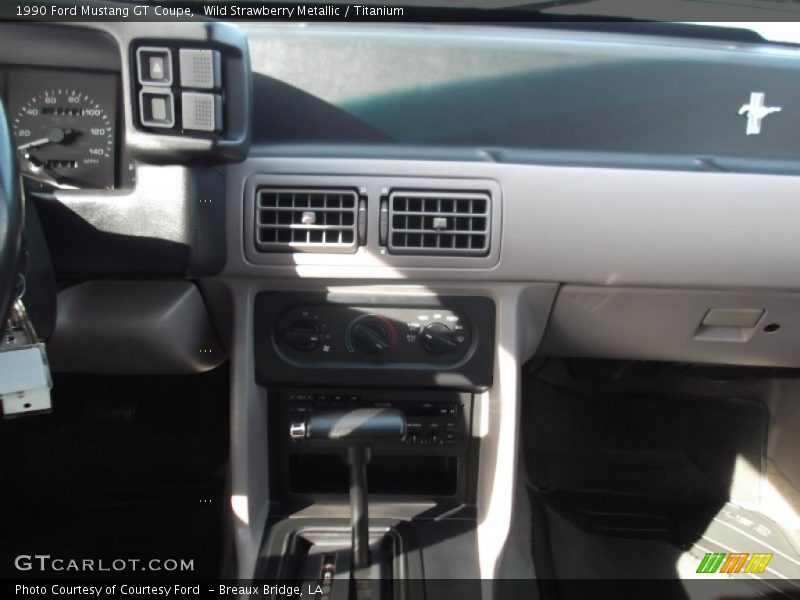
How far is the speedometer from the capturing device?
1326 mm

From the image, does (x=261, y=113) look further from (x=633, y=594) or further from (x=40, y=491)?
(x=633, y=594)

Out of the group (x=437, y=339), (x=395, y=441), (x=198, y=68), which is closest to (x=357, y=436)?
(x=395, y=441)

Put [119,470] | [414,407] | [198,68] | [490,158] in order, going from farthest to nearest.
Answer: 1. [119,470]
2. [414,407]
3. [490,158]
4. [198,68]

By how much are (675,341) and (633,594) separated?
69cm

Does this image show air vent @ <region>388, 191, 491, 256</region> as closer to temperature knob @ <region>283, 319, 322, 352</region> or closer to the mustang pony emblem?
temperature knob @ <region>283, 319, 322, 352</region>

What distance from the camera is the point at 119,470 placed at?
6.92 feet

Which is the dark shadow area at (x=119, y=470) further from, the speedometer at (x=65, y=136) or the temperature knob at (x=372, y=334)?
the speedometer at (x=65, y=136)

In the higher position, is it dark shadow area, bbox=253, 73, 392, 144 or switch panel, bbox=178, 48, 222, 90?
switch panel, bbox=178, 48, 222, 90

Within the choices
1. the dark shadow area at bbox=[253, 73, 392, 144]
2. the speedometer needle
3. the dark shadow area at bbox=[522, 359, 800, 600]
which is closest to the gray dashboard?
the dark shadow area at bbox=[253, 73, 392, 144]

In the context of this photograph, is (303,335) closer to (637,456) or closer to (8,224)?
(8,224)

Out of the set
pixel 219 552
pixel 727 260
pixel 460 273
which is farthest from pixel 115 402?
pixel 727 260

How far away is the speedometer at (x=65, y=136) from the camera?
133 cm

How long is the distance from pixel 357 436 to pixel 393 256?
14.3 inches

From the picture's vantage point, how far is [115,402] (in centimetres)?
208
